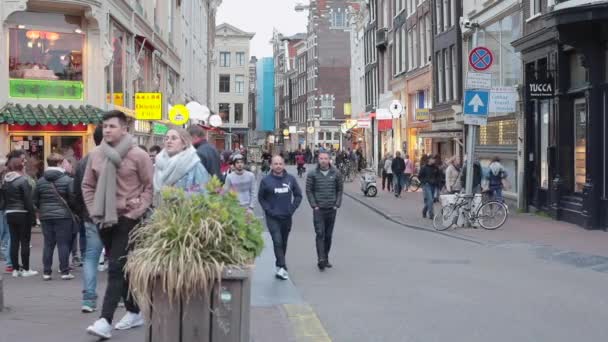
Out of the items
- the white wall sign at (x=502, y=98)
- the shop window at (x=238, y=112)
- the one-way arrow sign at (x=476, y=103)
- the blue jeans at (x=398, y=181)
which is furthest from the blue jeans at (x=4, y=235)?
the shop window at (x=238, y=112)

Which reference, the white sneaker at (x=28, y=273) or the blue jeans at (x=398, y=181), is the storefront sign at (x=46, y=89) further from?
the blue jeans at (x=398, y=181)

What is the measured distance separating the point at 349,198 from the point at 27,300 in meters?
24.2

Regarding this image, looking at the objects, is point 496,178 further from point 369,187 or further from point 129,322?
point 129,322

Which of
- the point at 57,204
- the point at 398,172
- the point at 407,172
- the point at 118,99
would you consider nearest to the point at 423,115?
the point at 407,172

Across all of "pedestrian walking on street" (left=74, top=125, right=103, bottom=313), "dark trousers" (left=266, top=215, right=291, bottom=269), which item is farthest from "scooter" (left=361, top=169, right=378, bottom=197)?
"pedestrian walking on street" (left=74, top=125, right=103, bottom=313)

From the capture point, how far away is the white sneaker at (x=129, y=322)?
24.1 ft

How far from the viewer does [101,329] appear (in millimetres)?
6914

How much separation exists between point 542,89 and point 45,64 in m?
12.9

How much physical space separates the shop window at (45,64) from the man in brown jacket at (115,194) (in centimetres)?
1482

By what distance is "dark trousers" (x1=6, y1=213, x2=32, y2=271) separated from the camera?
11.6 m

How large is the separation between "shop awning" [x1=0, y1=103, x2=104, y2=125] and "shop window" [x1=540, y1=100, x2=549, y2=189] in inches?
458

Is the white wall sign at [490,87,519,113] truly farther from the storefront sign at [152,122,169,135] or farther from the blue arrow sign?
the storefront sign at [152,122,169,135]

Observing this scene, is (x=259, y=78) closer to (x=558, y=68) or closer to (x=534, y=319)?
(x=558, y=68)

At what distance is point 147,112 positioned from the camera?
24062 millimetres
